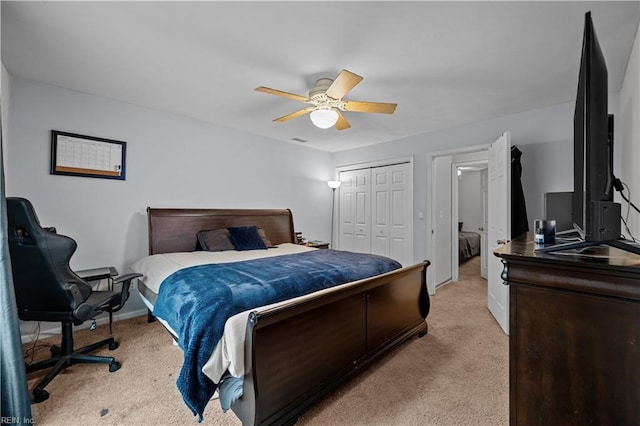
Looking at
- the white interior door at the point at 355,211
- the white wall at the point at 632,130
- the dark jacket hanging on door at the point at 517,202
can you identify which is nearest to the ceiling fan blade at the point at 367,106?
the white wall at the point at 632,130

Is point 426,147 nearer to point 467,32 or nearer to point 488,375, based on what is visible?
point 467,32

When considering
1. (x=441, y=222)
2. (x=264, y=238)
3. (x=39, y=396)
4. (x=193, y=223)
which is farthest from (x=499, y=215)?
(x=39, y=396)

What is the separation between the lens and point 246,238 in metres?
3.67

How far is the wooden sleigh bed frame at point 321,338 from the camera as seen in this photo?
148 cm

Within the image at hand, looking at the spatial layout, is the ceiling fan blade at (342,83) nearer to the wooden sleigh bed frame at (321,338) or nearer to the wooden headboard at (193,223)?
the wooden sleigh bed frame at (321,338)

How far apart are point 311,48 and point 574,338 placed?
219 centimetres

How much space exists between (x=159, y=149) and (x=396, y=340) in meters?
3.43

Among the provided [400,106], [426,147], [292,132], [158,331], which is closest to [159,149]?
[292,132]

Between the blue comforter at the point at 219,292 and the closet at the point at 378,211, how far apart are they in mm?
1965

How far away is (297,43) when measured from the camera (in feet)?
6.55

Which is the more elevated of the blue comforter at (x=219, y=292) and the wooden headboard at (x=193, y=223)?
the wooden headboard at (x=193, y=223)

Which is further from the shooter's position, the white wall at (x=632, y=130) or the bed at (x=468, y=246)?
the bed at (x=468, y=246)

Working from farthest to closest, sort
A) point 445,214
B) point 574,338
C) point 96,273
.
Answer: point 445,214
point 96,273
point 574,338

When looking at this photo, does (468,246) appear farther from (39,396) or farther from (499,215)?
(39,396)
